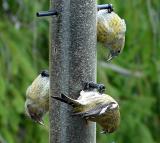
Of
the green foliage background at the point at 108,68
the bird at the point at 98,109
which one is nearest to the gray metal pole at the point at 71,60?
the bird at the point at 98,109

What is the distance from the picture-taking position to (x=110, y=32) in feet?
7.14

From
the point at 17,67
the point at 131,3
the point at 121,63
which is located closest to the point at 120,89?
the point at 121,63

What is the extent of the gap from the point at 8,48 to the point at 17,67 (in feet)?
0.36

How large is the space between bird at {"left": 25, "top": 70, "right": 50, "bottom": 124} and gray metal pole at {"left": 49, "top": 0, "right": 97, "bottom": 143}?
0.03 m

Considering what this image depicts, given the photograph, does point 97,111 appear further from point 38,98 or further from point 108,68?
point 108,68

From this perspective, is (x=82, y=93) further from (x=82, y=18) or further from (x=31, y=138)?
(x=31, y=138)

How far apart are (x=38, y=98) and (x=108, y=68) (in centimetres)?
201

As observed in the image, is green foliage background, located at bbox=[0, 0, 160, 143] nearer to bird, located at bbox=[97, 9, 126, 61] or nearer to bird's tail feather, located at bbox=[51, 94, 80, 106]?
bird, located at bbox=[97, 9, 126, 61]

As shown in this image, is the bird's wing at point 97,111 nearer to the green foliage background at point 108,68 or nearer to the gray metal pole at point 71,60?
the gray metal pole at point 71,60

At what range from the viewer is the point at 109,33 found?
2.18 metres

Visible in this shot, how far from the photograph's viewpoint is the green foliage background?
3.55 meters

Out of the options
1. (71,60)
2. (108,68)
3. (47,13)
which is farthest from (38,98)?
(108,68)

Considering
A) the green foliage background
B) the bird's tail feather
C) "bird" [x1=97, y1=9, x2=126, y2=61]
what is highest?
"bird" [x1=97, y1=9, x2=126, y2=61]

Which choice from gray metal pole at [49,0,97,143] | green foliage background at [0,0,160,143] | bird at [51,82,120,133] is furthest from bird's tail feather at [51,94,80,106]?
green foliage background at [0,0,160,143]
